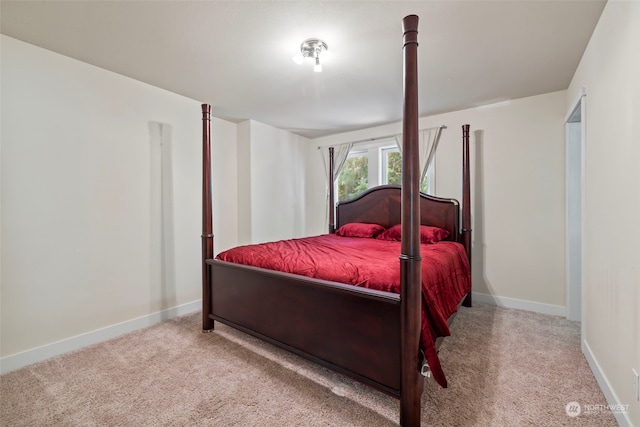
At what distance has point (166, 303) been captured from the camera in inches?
119

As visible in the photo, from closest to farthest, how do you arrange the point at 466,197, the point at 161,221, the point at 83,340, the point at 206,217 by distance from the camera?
the point at 83,340 < the point at 206,217 < the point at 161,221 < the point at 466,197

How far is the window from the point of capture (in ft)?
13.7

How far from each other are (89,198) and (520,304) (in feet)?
14.9

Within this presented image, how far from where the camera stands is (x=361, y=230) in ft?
12.1

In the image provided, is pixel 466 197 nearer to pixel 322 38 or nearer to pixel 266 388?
pixel 322 38

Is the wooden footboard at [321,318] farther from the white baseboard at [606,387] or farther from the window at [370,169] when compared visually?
the window at [370,169]

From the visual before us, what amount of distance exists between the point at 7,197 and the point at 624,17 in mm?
4015

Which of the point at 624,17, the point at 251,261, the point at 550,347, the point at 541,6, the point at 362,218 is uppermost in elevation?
the point at 541,6

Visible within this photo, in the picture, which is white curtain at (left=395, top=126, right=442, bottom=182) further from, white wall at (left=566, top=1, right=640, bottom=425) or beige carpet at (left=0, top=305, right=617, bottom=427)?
beige carpet at (left=0, top=305, right=617, bottom=427)

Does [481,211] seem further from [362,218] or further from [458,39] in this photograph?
[458,39]

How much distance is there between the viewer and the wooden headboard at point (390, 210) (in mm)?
3367

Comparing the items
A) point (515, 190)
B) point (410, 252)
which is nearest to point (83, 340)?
point (410, 252)

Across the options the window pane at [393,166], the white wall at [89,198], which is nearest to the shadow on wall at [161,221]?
the white wall at [89,198]

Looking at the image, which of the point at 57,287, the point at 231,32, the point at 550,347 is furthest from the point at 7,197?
the point at 550,347
